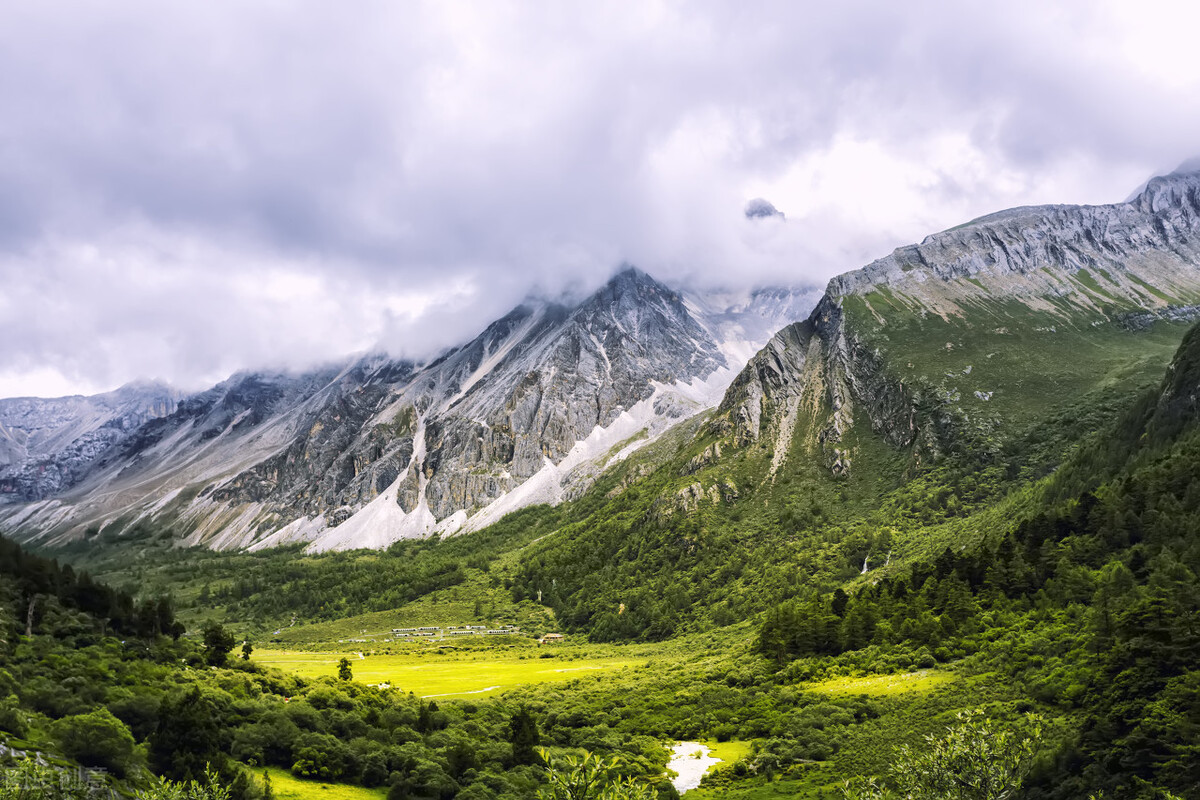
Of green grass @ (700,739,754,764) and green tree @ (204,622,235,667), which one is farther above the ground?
green tree @ (204,622,235,667)

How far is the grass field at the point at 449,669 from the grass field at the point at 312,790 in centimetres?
5107

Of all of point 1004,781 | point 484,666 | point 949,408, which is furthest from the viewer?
point 949,408

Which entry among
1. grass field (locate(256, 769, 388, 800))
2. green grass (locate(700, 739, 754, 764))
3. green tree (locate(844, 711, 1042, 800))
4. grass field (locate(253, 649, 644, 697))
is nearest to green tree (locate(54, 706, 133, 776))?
grass field (locate(256, 769, 388, 800))

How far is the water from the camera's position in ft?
179

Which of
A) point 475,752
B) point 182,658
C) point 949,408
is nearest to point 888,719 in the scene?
point 475,752

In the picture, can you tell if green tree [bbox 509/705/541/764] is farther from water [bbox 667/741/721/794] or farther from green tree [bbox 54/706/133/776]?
green tree [bbox 54/706/133/776]

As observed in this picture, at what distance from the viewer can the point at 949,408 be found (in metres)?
186

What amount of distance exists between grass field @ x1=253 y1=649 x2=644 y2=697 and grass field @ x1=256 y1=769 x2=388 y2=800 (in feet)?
168

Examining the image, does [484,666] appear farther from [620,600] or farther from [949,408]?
[949,408]

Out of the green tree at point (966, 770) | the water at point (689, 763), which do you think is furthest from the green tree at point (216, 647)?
the green tree at point (966, 770)

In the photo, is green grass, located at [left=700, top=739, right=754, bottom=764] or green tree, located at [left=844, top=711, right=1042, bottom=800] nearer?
green tree, located at [left=844, top=711, right=1042, bottom=800]

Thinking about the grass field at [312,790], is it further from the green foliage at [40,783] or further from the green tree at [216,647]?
the green tree at [216,647]

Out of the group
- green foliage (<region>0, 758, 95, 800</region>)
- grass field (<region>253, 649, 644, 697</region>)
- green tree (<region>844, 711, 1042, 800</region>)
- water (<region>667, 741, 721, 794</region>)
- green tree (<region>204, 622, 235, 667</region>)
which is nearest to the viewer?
green foliage (<region>0, 758, 95, 800</region>)

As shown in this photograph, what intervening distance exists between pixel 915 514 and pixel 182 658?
149651 millimetres
